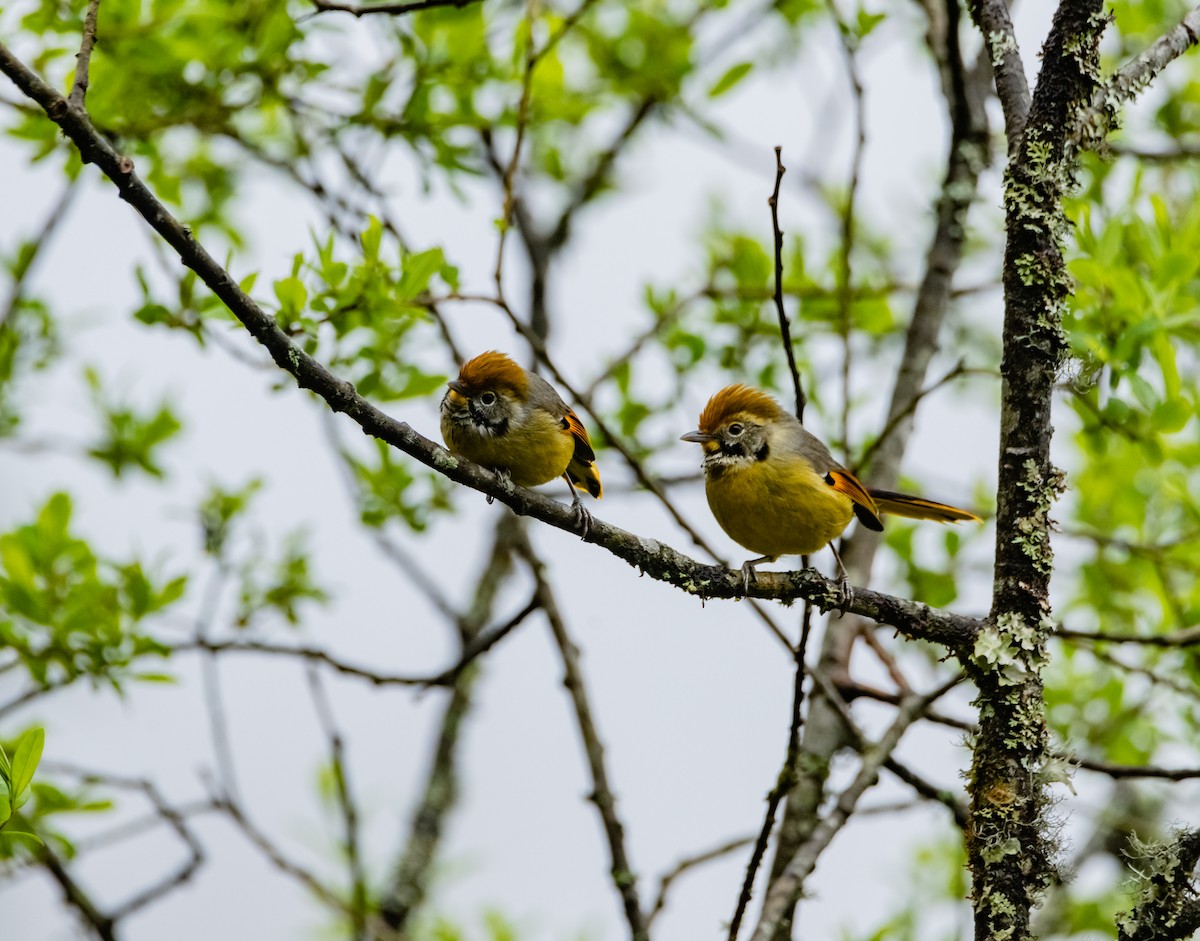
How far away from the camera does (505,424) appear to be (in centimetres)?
418

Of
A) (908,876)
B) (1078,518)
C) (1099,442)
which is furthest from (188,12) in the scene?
(908,876)

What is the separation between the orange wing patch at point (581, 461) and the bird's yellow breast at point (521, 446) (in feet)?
0.46

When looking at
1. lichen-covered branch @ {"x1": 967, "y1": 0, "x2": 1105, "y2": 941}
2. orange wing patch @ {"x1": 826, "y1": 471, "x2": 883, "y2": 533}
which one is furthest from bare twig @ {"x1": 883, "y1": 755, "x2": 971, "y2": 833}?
lichen-covered branch @ {"x1": 967, "y1": 0, "x2": 1105, "y2": 941}

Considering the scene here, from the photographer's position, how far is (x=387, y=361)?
159 inches

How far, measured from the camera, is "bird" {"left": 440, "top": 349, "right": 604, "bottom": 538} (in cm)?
418

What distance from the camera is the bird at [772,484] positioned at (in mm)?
4129

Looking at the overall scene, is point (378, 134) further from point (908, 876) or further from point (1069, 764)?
point (908, 876)

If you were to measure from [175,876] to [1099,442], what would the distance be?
357 cm

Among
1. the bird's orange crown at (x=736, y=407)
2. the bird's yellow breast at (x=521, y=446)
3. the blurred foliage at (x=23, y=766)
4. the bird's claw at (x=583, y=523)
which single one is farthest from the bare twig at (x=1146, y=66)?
the blurred foliage at (x=23, y=766)

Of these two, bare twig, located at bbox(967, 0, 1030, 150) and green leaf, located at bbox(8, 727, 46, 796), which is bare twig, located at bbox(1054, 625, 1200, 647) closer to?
bare twig, located at bbox(967, 0, 1030, 150)

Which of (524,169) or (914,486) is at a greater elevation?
(524,169)

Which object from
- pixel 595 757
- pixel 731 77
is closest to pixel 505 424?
pixel 595 757

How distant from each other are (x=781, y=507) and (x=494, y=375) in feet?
3.50

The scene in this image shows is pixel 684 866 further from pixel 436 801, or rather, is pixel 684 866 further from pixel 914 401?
pixel 436 801
